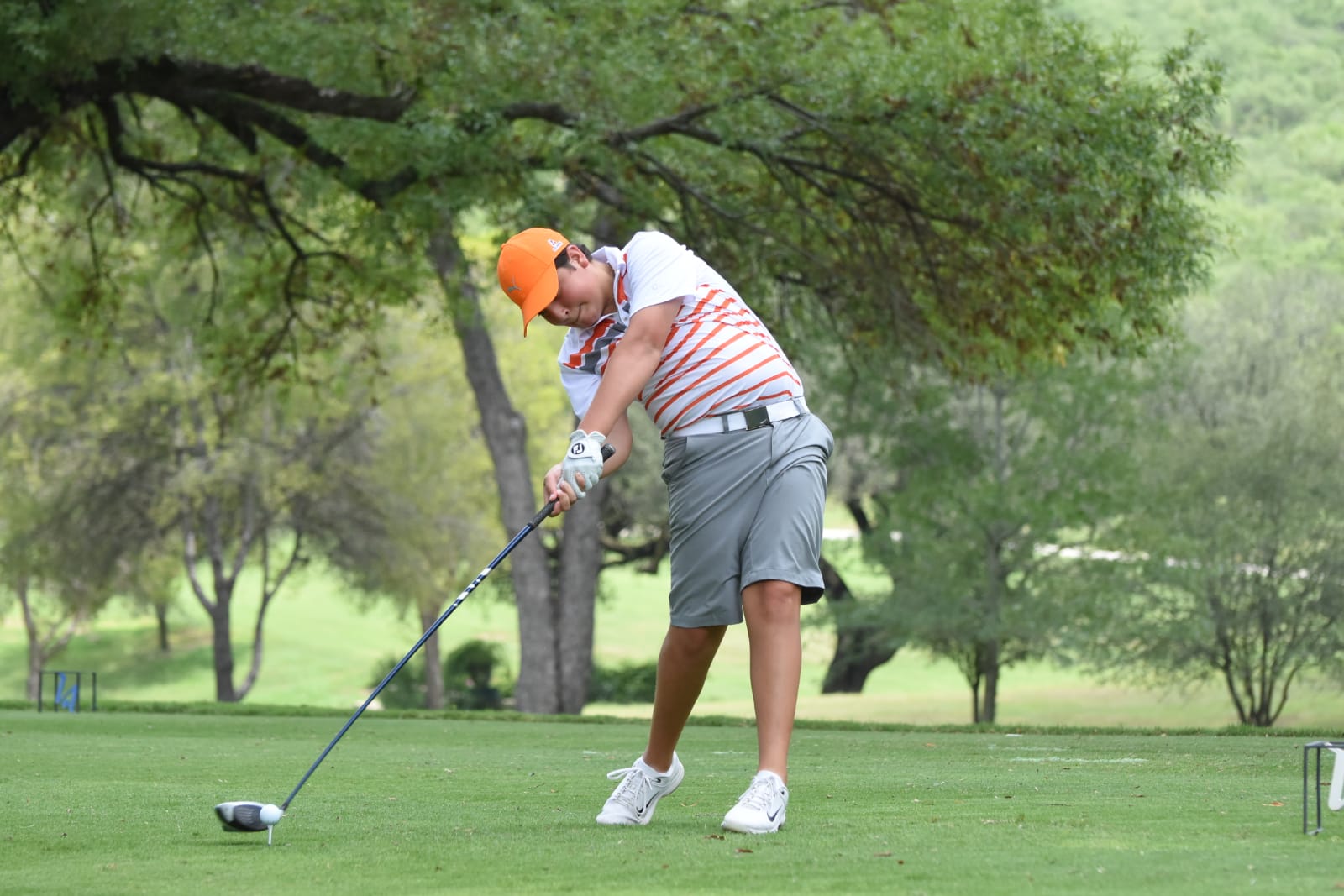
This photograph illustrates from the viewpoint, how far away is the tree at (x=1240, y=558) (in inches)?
979

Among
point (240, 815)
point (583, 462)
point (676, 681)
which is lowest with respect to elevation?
point (240, 815)

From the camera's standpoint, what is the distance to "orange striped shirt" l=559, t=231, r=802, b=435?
189 inches

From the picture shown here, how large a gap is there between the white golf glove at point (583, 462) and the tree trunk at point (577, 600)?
52.3 ft

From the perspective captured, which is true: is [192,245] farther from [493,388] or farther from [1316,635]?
[1316,635]

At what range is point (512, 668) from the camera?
42.9m

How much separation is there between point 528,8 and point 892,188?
3.39 m

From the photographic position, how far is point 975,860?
3688 mm

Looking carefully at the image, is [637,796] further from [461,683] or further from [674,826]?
[461,683]

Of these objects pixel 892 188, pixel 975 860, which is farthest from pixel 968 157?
pixel 975 860

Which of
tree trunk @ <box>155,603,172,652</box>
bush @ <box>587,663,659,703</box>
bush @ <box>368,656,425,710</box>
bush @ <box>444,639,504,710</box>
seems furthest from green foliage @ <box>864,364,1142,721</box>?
tree trunk @ <box>155,603,172,652</box>

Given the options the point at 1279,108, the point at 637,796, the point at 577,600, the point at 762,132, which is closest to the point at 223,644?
the point at 577,600

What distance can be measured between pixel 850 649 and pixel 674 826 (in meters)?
30.8

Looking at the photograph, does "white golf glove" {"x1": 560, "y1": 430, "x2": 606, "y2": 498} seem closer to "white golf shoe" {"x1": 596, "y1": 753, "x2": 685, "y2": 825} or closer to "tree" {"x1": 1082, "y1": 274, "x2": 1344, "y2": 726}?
"white golf shoe" {"x1": 596, "y1": 753, "x2": 685, "y2": 825}

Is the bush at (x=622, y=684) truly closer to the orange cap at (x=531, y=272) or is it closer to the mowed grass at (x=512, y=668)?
the mowed grass at (x=512, y=668)
